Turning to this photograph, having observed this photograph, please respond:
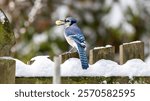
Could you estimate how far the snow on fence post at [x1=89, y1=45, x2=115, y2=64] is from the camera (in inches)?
120

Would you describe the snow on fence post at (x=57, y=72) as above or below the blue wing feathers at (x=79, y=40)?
below

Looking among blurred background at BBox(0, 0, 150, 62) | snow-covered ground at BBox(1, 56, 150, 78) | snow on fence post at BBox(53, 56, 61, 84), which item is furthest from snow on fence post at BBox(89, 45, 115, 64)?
blurred background at BBox(0, 0, 150, 62)

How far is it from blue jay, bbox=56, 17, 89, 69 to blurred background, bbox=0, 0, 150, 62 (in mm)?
318

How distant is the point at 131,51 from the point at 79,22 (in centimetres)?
81

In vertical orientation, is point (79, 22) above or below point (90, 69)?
above

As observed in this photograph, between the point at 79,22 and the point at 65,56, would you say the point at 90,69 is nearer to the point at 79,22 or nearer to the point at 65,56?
the point at 65,56

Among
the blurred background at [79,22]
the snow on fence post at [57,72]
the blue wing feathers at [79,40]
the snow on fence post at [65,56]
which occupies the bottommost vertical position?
the snow on fence post at [57,72]

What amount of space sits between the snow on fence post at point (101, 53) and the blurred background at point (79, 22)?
1.56 feet

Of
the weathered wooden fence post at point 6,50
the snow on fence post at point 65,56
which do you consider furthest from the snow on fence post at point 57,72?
the weathered wooden fence post at point 6,50

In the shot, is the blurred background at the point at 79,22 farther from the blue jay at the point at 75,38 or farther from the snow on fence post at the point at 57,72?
the snow on fence post at the point at 57,72

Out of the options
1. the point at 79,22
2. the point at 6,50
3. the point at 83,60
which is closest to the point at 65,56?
the point at 83,60

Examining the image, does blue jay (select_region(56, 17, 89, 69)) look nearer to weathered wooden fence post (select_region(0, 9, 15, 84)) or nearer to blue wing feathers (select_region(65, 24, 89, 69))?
blue wing feathers (select_region(65, 24, 89, 69))

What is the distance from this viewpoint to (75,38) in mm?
3156

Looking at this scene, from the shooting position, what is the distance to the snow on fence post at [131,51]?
3049mm
